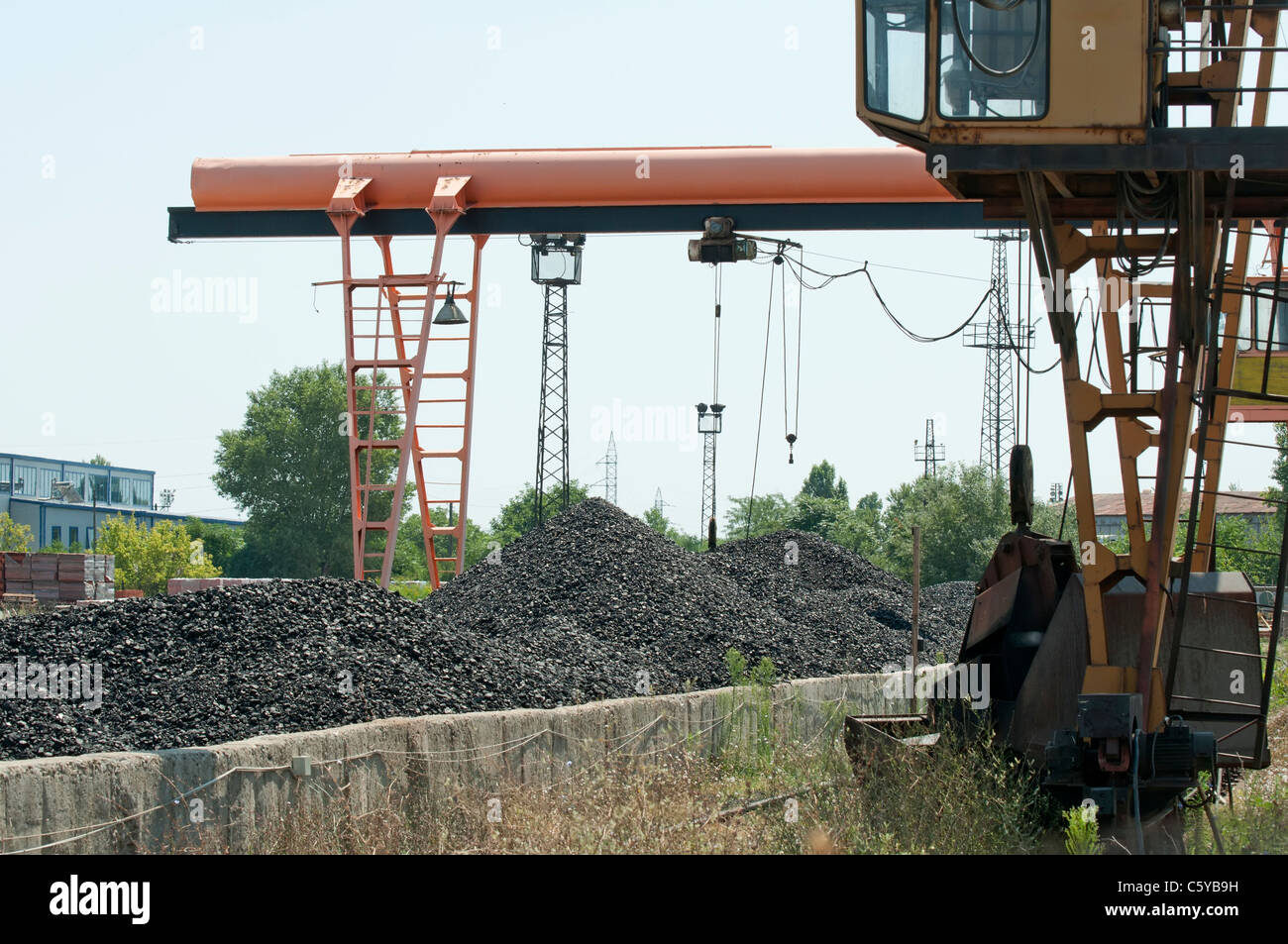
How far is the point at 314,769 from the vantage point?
7.71m

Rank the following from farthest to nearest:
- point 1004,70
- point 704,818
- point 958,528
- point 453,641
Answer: point 958,528, point 453,641, point 704,818, point 1004,70

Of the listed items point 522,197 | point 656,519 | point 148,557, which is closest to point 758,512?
point 656,519

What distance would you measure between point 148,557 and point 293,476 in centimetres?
1546

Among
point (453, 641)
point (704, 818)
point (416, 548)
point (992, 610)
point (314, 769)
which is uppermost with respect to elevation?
point (992, 610)

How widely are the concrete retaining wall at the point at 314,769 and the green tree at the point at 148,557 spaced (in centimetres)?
5586

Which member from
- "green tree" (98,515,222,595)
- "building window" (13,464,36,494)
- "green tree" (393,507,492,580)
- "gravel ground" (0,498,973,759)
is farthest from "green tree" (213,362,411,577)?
"gravel ground" (0,498,973,759)

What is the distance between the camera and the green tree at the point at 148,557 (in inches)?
2480

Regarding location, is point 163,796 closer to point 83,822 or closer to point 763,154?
point 83,822

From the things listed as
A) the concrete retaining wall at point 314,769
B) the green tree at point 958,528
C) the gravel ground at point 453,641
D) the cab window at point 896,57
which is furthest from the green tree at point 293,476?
the cab window at point 896,57

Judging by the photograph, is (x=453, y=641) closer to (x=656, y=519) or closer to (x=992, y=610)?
(x=992, y=610)

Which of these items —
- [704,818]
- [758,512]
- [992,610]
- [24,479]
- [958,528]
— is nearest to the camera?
[704,818]

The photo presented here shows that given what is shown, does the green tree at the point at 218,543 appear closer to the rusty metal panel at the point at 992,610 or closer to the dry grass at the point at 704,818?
the rusty metal panel at the point at 992,610

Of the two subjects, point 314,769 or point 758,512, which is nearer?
point 314,769
